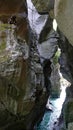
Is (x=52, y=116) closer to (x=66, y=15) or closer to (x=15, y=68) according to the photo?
(x=15, y=68)

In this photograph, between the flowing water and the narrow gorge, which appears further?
the flowing water

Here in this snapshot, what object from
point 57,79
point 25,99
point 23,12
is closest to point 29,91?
point 25,99

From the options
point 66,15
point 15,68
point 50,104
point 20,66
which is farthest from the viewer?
point 50,104

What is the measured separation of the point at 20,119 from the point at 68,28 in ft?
15.9

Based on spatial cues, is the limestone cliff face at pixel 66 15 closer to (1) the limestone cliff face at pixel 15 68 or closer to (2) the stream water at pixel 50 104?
(1) the limestone cliff face at pixel 15 68

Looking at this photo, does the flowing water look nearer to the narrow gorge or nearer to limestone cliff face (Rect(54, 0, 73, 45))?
the narrow gorge

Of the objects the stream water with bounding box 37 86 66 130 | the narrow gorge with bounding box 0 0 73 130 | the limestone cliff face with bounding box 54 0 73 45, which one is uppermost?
the limestone cliff face with bounding box 54 0 73 45

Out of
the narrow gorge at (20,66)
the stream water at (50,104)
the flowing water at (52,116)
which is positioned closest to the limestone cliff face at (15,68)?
the narrow gorge at (20,66)

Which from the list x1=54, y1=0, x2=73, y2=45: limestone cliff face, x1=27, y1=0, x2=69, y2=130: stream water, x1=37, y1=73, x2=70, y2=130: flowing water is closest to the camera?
x1=54, y1=0, x2=73, y2=45: limestone cliff face

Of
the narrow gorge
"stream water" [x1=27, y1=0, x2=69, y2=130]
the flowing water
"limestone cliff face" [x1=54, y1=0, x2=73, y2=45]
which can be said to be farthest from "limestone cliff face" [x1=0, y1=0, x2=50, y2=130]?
"limestone cliff face" [x1=54, y1=0, x2=73, y2=45]

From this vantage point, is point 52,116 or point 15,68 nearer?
point 15,68

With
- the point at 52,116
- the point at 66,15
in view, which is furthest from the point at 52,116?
the point at 66,15

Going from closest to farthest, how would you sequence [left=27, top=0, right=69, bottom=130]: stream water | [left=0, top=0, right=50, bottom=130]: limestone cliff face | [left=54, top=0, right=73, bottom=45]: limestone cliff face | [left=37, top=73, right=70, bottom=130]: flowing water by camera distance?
[left=54, top=0, right=73, bottom=45]: limestone cliff face, [left=0, top=0, right=50, bottom=130]: limestone cliff face, [left=27, top=0, right=69, bottom=130]: stream water, [left=37, top=73, right=70, bottom=130]: flowing water

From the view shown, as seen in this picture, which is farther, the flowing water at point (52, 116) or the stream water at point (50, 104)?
the flowing water at point (52, 116)
